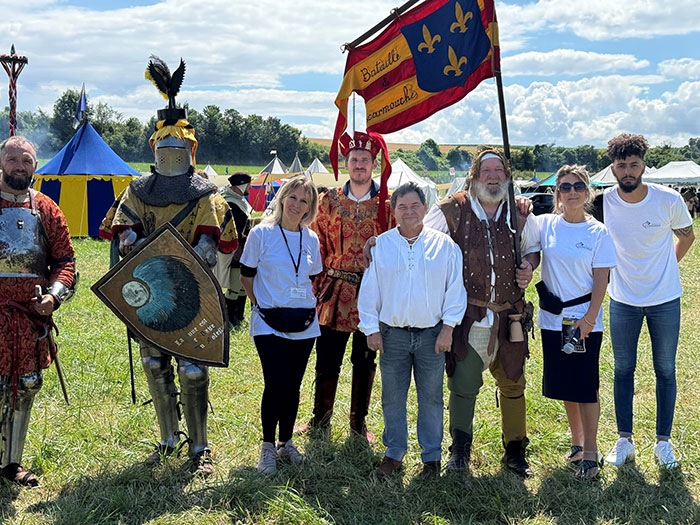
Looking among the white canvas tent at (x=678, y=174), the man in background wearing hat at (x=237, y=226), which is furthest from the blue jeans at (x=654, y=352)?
the white canvas tent at (x=678, y=174)

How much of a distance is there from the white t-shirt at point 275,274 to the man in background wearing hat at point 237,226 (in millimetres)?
2796

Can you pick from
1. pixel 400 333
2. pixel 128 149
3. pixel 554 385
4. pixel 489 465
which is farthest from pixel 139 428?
pixel 128 149

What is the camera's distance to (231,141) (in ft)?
199

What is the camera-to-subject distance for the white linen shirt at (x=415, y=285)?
334cm

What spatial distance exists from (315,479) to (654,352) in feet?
6.87

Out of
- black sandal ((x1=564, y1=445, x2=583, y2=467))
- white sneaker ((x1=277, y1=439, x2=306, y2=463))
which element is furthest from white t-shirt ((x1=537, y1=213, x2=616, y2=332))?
white sneaker ((x1=277, y1=439, x2=306, y2=463))

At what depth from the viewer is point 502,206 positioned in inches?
142

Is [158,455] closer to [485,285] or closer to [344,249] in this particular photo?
[344,249]

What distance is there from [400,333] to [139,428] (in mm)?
1929

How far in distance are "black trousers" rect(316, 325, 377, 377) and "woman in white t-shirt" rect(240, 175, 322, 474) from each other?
331mm

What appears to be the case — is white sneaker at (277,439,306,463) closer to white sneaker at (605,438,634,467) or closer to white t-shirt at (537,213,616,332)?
white t-shirt at (537,213,616,332)

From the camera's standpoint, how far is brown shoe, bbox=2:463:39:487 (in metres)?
3.45

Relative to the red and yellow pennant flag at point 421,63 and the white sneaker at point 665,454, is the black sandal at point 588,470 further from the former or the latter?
the red and yellow pennant flag at point 421,63

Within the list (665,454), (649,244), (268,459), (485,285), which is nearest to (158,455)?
(268,459)
